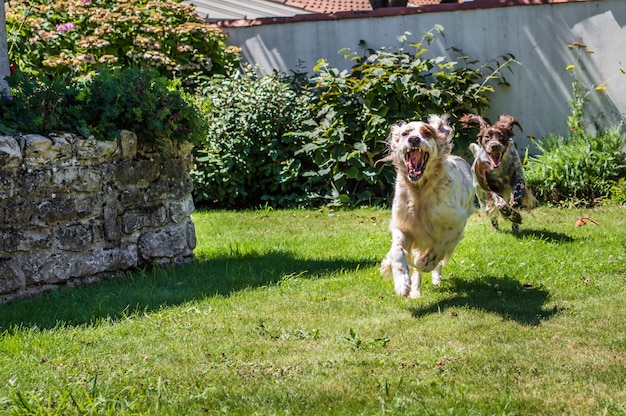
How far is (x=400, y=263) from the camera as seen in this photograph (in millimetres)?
5965

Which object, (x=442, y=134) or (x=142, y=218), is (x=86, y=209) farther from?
(x=442, y=134)

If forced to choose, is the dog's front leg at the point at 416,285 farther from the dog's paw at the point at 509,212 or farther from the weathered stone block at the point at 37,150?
the weathered stone block at the point at 37,150

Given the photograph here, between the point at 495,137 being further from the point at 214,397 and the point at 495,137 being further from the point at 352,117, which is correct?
the point at 214,397

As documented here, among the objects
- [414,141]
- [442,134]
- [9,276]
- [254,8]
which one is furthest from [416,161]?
[254,8]

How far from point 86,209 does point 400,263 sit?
250cm

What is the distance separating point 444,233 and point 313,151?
5135mm

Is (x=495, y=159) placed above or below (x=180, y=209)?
above

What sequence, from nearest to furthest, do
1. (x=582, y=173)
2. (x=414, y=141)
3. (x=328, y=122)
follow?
1. (x=414, y=141)
2. (x=582, y=173)
3. (x=328, y=122)

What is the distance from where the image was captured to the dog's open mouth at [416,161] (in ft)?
19.7

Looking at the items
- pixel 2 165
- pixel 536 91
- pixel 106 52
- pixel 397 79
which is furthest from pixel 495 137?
pixel 106 52

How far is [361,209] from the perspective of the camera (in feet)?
35.4

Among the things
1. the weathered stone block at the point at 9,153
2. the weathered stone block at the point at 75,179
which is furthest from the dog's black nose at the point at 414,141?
the weathered stone block at the point at 9,153

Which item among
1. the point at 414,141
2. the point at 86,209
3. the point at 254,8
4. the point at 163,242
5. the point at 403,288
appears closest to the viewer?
the point at 403,288

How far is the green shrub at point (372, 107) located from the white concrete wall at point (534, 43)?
268 millimetres
